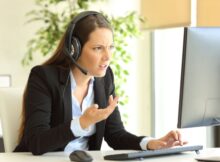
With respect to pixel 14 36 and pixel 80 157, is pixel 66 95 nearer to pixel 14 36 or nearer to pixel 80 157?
pixel 80 157

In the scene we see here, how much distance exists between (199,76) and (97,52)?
494 mm

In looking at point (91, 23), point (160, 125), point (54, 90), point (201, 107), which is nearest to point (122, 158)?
point (201, 107)

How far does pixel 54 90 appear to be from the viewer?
5.81 feet

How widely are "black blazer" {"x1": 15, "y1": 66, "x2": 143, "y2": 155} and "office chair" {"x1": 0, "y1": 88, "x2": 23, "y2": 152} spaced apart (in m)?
0.06

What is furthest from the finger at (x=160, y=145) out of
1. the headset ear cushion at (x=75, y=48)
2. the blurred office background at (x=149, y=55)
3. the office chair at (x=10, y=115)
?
the blurred office background at (x=149, y=55)

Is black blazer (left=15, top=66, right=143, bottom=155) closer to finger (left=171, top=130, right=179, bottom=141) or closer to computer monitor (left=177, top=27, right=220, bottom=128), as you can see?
finger (left=171, top=130, right=179, bottom=141)

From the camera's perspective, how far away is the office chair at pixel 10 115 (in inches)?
72.4

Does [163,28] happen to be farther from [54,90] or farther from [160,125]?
[54,90]

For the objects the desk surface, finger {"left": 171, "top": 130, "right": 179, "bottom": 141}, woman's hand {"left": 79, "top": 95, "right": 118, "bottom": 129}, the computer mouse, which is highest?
woman's hand {"left": 79, "top": 95, "right": 118, "bottom": 129}

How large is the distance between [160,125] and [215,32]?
277 cm

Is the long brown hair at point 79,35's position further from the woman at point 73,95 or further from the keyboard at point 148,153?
the keyboard at point 148,153

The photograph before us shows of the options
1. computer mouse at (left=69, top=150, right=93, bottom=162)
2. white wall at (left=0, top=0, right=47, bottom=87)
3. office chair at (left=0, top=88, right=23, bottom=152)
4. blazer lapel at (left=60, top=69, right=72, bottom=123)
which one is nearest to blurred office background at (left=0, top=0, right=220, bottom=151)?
white wall at (left=0, top=0, right=47, bottom=87)

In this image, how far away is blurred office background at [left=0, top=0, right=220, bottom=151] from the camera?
11.8 ft

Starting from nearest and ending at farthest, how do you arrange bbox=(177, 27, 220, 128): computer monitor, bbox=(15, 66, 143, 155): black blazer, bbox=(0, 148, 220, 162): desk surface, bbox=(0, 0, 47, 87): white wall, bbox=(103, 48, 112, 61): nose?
1. bbox=(177, 27, 220, 128): computer monitor
2. bbox=(0, 148, 220, 162): desk surface
3. bbox=(15, 66, 143, 155): black blazer
4. bbox=(103, 48, 112, 61): nose
5. bbox=(0, 0, 47, 87): white wall
